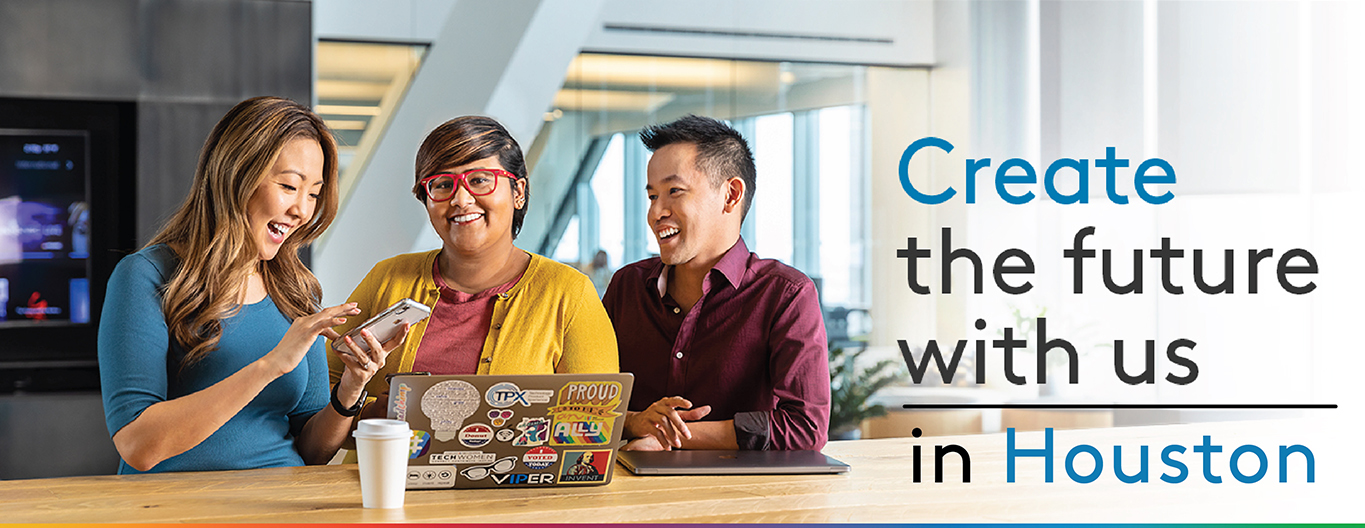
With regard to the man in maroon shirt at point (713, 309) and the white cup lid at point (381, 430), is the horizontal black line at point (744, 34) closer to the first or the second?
the man in maroon shirt at point (713, 309)

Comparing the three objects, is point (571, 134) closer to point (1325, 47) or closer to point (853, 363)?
point (853, 363)

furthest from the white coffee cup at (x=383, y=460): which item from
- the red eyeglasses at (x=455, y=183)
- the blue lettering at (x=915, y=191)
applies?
the blue lettering at (x=915, y=191)

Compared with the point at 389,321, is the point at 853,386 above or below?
below

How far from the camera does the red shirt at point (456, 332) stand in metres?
2.06

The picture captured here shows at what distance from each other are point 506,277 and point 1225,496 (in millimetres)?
1284

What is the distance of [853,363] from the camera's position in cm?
609

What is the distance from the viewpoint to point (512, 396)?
162cm

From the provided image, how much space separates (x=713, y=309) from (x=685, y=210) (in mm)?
209

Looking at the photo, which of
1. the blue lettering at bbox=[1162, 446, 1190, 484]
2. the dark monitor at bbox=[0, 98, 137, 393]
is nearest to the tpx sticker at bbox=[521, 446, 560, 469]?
the blue lettering at bbox=[1162, 446, 1190, 484]

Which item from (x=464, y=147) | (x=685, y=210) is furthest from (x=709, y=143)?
(x=464, y=147)

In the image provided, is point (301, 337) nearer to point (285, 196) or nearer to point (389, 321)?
point (389, 321)

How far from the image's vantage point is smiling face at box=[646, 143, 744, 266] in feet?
7.44

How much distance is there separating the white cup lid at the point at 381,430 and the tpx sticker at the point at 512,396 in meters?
0.13

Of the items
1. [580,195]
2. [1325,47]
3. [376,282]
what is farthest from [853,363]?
[376,282]
